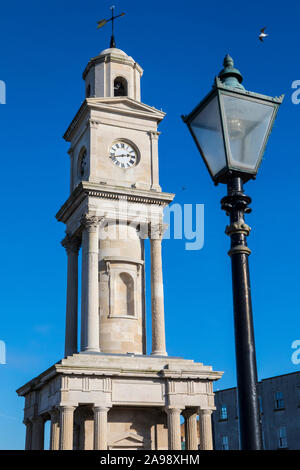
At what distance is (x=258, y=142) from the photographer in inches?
406

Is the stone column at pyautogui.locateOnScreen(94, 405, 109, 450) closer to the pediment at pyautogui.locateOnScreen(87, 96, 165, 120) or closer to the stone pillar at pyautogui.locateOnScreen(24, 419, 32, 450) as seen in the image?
the stone pillar at pyautogui.locateOnScreen(24, 419, 32, 450)

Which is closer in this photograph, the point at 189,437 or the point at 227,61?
the point at 227,61

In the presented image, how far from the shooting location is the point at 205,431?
42031 millimetres

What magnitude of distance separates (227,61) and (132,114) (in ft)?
132

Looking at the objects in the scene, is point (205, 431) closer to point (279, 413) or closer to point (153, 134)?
point (153, 134)

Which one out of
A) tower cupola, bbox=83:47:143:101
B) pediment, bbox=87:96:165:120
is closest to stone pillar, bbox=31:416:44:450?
pediment, bbox=87:96:165:120

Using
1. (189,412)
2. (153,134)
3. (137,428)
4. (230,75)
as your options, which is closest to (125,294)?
(189,412)

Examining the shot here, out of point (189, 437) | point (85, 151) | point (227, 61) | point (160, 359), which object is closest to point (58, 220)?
point (85, 151)

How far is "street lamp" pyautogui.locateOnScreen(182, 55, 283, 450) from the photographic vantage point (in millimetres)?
9617

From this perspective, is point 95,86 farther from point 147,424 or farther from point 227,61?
point 227,61

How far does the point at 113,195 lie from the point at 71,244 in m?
6.24

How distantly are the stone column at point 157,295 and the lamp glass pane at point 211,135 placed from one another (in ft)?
116

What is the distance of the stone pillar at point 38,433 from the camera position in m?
45.5

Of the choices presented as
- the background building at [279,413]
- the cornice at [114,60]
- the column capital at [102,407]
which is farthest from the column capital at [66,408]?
the background building at [279,413]
